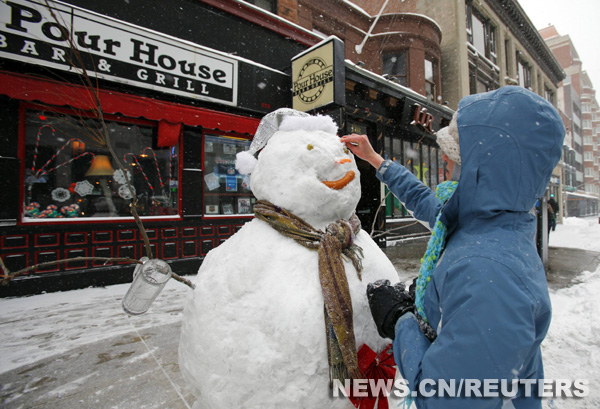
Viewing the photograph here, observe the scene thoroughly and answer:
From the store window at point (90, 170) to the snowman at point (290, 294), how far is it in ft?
12.1

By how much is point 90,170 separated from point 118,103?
131cm

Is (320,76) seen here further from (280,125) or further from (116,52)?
(280,125)

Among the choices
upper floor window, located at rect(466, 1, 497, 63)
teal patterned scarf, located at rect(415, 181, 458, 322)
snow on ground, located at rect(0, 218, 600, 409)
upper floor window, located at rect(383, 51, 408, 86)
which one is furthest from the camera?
upper floor window, located at rect(466, 1, 497, 63)

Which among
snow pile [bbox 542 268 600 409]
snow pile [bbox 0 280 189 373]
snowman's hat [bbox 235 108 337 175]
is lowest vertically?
snow pile [bbox 542 268 600 409]

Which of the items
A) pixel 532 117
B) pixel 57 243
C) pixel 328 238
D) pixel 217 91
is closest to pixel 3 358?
pixel 57 243

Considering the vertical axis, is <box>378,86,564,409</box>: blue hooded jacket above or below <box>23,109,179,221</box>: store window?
below

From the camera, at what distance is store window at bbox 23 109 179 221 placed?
4.65 meters

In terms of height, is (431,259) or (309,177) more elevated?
(309,177)

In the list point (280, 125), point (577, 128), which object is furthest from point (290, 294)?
point (577, 128)

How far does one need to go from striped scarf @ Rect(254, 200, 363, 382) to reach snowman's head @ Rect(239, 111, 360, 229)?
0.07 metres

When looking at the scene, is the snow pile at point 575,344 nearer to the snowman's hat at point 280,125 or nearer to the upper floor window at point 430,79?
the snowman's hat at point 280,125

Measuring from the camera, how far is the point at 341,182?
5.54ft

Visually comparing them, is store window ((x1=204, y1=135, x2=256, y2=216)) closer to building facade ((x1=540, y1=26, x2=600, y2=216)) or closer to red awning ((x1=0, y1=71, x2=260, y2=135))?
red awning ((x1=0, y1=71, x2=260, y2=135))

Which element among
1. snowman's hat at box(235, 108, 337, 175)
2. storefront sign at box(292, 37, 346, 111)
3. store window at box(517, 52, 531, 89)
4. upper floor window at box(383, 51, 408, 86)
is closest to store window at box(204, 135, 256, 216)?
storefront sign at box(292, 37, 346, 111)
